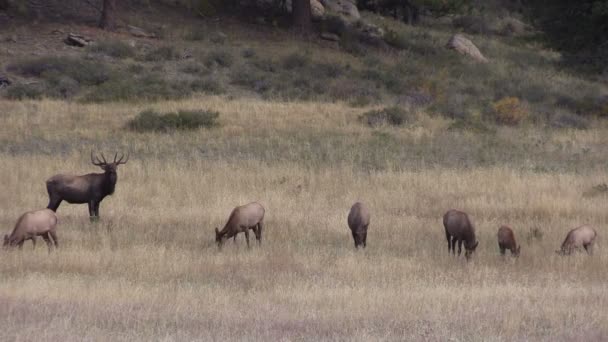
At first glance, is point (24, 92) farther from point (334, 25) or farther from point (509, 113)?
point (334, 25)

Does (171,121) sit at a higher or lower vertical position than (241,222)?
higher

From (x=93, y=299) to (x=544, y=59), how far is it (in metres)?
42.1

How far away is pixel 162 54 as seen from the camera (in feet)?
Answer: 121

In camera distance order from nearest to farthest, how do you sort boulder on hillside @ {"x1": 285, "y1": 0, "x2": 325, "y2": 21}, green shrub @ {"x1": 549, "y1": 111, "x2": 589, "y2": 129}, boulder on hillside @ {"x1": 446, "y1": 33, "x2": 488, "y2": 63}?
green shrub @ {"x1": 549, "y1": 111, "x2": 589, "y2": 129}, boulder on hillside @ {"x1": 446, "y1": 33, "x2": 488, "y2": 63}, boulder on hillside @ {"x1": 285, "y1": 0, "x2": 325, "y2": 21}

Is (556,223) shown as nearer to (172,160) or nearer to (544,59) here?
(172,160)

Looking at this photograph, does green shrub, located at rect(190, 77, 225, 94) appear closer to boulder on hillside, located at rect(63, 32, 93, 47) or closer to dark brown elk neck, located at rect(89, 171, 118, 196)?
boulder on hillside, located at rect(63, 32, 93, 47)

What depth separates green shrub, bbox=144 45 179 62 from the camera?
36.5 m

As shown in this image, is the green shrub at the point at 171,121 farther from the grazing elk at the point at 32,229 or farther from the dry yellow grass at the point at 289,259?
the grazing elk at the point at 32,229

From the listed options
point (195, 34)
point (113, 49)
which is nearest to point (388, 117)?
point (113, 49)

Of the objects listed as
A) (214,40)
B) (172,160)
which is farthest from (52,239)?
(214,40)

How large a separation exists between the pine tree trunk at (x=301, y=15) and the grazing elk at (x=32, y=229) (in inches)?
A: 1224

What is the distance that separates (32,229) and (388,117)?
17154 millimetres

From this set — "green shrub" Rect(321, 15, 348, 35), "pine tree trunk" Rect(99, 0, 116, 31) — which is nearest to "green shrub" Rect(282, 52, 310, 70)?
"green shrub" Rect(321, 15, 348, 35)

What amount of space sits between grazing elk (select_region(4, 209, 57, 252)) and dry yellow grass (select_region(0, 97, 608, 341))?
0.38m
